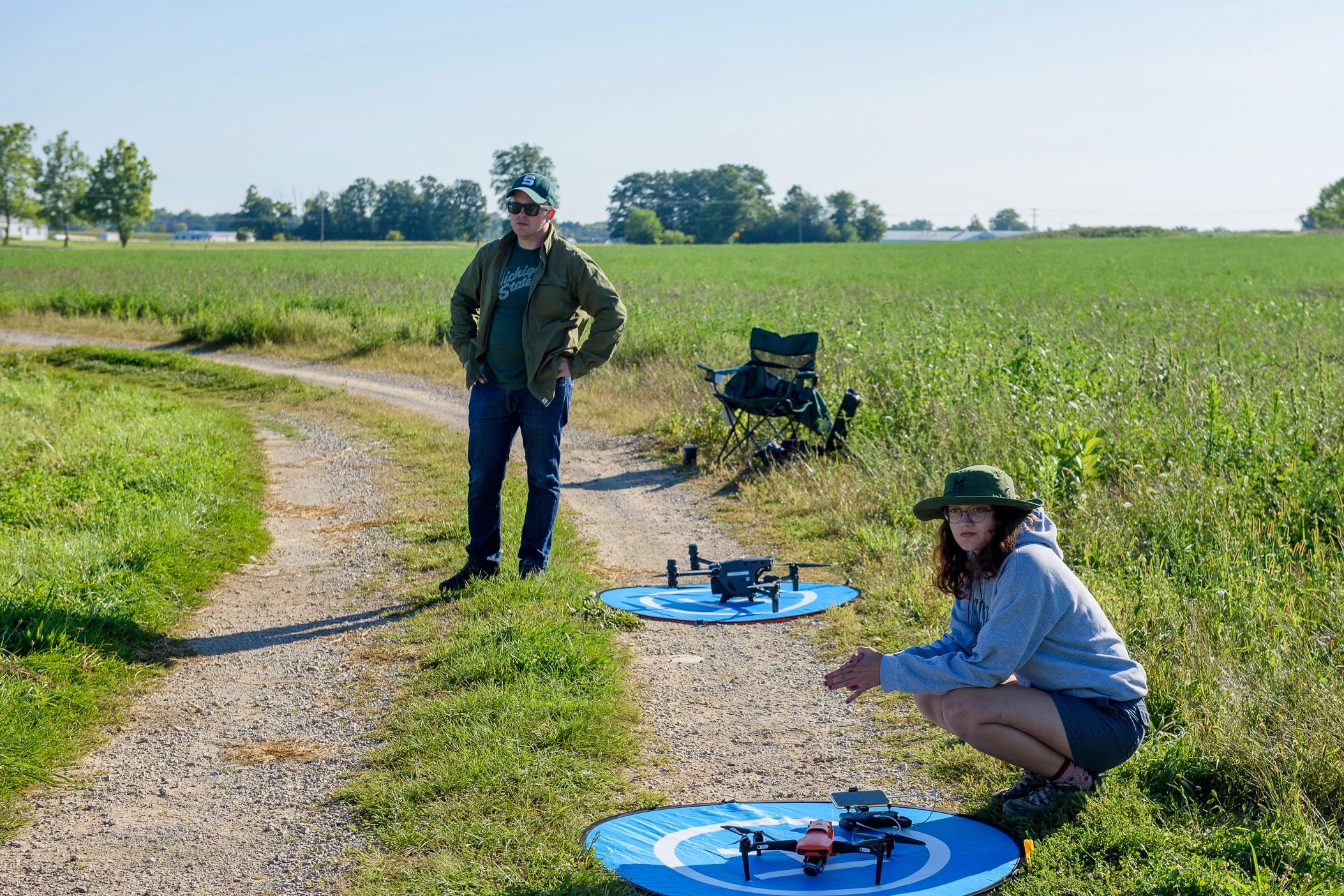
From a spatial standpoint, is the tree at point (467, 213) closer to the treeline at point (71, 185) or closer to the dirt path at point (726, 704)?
the treeline at point (71, 185)

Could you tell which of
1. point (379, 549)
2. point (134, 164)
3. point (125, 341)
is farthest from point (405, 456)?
point (134, 164)

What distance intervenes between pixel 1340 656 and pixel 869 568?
8.56ft

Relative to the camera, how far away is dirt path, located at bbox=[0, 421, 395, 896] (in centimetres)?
357

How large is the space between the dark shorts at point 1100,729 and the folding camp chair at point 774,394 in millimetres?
6363

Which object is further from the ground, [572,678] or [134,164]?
[134,164]

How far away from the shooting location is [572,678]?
16.7 feet

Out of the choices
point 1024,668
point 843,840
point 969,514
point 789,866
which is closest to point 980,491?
point 969,514

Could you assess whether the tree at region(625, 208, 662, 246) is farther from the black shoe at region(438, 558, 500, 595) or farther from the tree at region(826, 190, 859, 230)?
the black shoe at region(438, 558, 500, 595)

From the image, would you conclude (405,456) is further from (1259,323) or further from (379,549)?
(1259,323)

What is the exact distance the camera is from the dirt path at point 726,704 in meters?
4.24

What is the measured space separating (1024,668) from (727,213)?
11561 cm

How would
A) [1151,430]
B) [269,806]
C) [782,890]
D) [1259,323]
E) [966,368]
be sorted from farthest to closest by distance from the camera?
[1259,323] → [966,368] → [1151,430] → [269,806] → [782,890]

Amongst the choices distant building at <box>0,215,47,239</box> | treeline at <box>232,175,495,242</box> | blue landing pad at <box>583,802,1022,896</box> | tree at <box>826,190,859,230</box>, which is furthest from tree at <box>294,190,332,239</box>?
blue landing pad at <box>583,802,1022,896</box>

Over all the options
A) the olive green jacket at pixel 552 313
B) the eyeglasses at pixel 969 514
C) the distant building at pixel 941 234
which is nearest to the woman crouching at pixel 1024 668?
the eyeglasses at pixel 969 514
